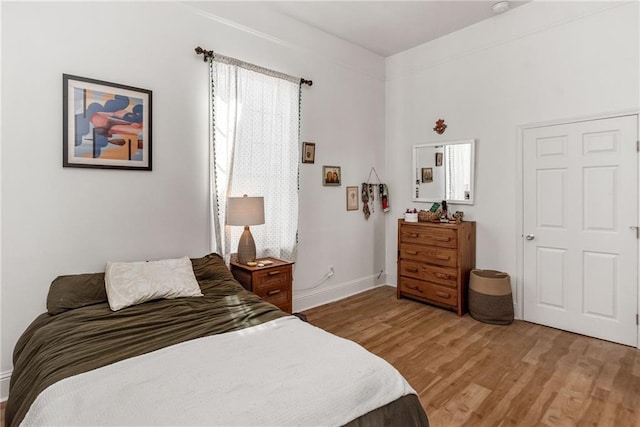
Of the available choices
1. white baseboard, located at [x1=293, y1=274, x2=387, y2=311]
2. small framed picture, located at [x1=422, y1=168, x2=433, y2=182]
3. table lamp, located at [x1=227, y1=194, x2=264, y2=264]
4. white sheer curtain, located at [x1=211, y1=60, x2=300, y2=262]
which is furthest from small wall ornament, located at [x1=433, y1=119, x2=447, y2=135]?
table lamp, located at [x1=227, y1=194, x2=264, y2=264]

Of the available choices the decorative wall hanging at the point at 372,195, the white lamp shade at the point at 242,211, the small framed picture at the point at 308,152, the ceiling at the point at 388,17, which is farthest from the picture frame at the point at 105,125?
the decorative wall hanging at the point at 372,195

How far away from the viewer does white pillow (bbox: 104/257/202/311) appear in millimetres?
2184

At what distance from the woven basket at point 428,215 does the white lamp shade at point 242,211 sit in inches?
83.7

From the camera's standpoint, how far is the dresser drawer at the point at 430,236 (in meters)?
3.70

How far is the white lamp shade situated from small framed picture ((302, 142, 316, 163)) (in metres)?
1.07

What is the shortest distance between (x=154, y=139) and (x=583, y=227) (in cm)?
389

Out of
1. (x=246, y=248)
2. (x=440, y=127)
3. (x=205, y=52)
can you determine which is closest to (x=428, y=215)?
(x=440, y=127)

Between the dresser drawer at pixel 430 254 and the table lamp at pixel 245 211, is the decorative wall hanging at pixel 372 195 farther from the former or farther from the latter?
the table lamp at pixel 245 211

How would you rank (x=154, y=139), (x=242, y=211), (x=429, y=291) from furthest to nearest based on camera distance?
(x=429, y=291), (x=242, y=211), (x=154, y=139)

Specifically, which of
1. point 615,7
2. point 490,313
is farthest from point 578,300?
point 615,7

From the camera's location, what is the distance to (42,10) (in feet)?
7.53

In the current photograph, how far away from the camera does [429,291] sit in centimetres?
395

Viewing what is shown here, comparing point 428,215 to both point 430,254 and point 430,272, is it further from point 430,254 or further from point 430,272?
point 430,272

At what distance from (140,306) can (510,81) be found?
4002 mm
